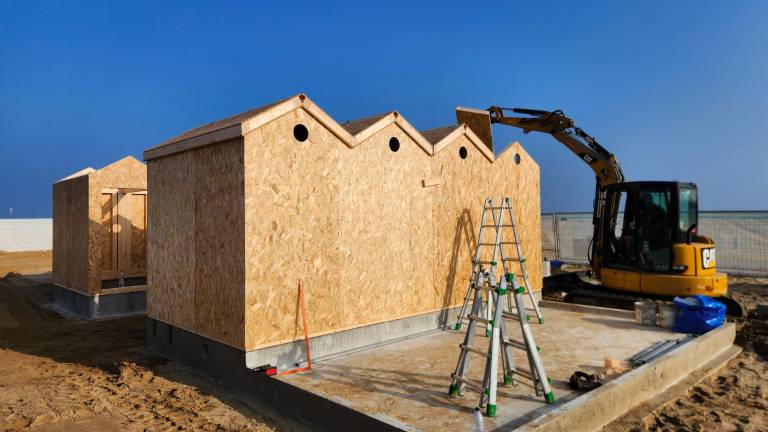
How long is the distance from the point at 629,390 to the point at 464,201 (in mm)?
4505

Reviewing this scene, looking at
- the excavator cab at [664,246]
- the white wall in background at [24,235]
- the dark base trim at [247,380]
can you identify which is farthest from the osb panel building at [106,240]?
the white wall in background at [24,235]

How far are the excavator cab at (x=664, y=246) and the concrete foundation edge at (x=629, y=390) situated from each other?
2.11 metres

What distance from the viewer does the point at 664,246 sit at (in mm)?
9758

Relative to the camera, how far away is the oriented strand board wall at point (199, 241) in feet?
20.3

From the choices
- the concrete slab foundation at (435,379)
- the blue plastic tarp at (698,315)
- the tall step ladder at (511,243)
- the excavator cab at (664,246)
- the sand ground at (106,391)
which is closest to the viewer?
the concrete slab foundation at (435,379)

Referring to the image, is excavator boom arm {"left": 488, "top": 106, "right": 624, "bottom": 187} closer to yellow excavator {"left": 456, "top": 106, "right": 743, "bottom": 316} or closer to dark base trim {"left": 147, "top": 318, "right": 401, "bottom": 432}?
yellow excavator {"left": 456, "top": 106, "right": 743, "bottom": 316}

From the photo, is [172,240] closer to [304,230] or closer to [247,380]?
[304,230]

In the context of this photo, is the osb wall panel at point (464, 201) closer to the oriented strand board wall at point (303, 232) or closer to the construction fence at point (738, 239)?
the oriented strand board wall at point (303, 232)

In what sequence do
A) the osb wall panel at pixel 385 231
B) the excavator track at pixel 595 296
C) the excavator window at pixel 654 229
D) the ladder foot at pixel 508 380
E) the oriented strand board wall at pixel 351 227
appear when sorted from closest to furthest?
the ladder foot at pixel 508 380
the oriented strand board wall at pixel 351 227
the osb wall panel at pixel 385 231
the excavator window at pixel 654 229
the excavator track at pixel 595 296

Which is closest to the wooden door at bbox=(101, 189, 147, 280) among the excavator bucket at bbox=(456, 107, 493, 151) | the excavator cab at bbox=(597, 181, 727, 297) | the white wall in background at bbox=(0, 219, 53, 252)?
the excavator bucket at bbox=(456, 107, 493, 151)

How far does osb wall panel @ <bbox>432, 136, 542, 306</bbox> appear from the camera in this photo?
857 centimetres

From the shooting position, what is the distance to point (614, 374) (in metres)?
5.87

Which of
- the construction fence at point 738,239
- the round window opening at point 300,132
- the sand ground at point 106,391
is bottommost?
the sand ground at point 106,391

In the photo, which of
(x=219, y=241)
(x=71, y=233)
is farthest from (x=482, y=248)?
(x=71, y=233)
